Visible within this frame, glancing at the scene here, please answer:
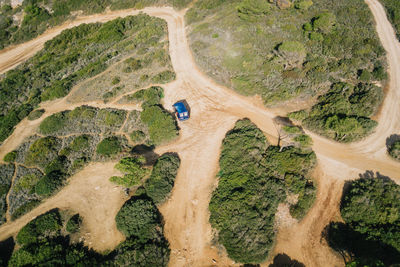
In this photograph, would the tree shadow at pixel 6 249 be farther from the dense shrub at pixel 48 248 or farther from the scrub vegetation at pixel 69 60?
the scrub vegetation at pixel 69 60

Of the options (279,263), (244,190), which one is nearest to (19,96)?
(244,190)

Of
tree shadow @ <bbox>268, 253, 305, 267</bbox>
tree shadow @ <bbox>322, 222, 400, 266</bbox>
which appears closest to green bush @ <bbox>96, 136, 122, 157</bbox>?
tree shadow @ <bbox>268, 253, 305, 267</bbox>

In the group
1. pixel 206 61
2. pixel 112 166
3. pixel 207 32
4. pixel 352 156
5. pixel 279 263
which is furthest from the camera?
pixel 207 32

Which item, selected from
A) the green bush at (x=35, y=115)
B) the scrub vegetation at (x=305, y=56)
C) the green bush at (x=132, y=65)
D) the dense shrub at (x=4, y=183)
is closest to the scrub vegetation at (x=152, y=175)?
the dense shrub at (x=4, y=183)

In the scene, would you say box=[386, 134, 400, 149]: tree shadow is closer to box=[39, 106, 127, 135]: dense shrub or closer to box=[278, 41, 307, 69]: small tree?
box=[278, 41, 307, 69]: small tree

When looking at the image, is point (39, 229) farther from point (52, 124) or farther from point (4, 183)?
point (52, 124)

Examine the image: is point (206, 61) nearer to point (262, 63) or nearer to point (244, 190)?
point (262, 63)
